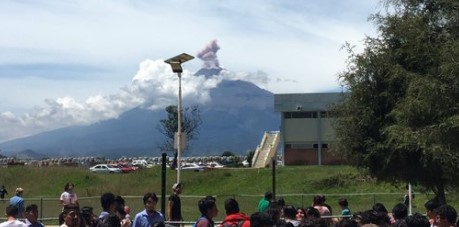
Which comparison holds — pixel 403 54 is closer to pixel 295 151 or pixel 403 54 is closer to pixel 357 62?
pixel 357 62

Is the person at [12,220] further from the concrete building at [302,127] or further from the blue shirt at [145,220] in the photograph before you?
the concrete building at [302,127]

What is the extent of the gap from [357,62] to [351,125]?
2037 millimetres

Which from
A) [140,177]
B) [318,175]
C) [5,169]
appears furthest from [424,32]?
[5,169]

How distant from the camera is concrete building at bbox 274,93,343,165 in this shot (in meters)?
75.2

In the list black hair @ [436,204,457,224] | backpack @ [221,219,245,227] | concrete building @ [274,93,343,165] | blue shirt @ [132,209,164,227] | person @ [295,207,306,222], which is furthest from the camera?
concrete building @ [274,93,343,165]

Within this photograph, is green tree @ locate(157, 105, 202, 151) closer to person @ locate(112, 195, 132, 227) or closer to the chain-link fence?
the chain-link fence

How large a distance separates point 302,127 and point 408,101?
56830 millimetres

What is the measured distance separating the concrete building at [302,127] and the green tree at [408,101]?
171 feet

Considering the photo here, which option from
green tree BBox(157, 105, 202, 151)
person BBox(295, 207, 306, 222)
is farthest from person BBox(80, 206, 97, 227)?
green tree BBox(157, 105, 202, 151)

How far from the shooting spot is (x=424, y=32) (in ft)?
64.1

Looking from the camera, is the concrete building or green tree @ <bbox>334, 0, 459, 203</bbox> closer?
green tree @ <bbox>334, 0, 459, 203</bbox>

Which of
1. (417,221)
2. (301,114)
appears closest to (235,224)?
(417,221)

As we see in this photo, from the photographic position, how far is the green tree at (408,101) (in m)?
18.2

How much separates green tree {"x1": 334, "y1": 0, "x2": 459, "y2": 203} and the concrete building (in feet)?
171
